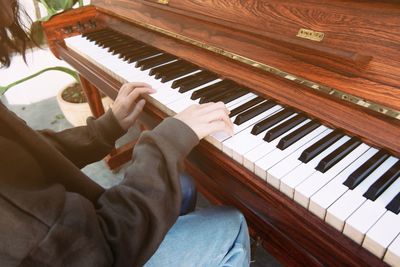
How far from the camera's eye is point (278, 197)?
0.64 meters

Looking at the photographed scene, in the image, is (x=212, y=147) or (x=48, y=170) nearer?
(x=48, y=170)

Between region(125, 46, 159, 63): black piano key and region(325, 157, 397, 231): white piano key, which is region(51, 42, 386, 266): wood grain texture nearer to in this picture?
region(325, 157, 397, 231): white piano key

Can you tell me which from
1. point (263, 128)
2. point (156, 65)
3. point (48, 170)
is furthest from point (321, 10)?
point (48, 170)

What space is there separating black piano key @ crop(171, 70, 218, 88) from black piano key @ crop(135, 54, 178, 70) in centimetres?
19

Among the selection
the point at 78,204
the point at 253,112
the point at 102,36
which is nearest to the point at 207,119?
the point at 253,112

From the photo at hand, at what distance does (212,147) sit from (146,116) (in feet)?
1.16

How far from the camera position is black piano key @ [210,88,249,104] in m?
0.90

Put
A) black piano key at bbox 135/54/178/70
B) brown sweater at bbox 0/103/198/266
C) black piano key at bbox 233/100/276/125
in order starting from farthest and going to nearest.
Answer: black piano key at bbox 135/54/178/70 < black piano key at bbox 233/100/276/125 < brown sweater at bbox 0/103/198/266

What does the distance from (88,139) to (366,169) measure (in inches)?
35.0

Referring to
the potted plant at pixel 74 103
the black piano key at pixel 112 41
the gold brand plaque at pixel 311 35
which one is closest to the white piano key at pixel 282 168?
the gold brand plaque at pixel 311 35

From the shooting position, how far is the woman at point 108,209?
0.48m

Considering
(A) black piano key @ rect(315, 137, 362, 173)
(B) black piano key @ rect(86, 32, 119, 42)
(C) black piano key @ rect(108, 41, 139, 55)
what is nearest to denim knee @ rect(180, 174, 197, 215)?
(A) black piano key @ rect(315, 137, 362, 173)

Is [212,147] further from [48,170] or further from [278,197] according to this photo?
[48,170]

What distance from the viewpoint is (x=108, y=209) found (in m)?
0.63
